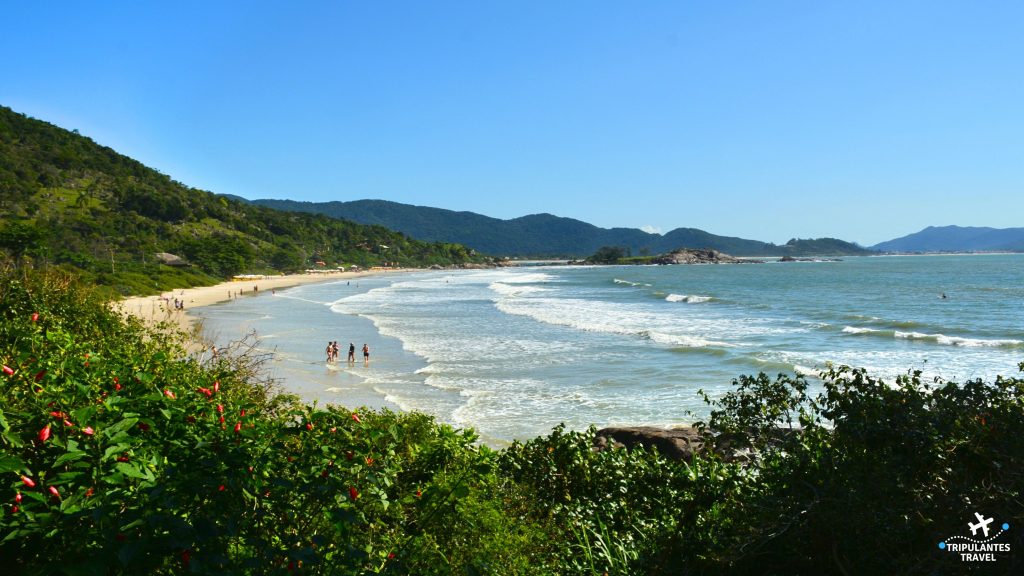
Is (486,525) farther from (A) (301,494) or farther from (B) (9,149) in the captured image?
(B) (9,149)

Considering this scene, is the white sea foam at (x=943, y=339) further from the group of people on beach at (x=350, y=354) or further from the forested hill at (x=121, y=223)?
the forested hill at (x=121, y=223)

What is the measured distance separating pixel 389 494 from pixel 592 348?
22694 millimetres

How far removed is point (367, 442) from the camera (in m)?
3.62

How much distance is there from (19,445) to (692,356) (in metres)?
22.9

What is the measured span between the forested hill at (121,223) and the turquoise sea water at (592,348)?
777 inches

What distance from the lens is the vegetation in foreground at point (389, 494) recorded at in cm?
262

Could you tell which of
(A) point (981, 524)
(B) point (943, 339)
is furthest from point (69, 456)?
(B) point (943, 339)

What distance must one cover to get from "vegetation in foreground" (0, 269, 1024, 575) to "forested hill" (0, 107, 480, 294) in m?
49.4

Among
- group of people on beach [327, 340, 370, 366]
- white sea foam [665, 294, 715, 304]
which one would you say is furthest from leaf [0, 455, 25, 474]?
white sea foam [665, 294, 715, 304]

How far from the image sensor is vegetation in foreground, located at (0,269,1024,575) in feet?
8.59

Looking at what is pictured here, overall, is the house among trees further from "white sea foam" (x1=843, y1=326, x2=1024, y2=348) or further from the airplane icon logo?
the airplane icon logo

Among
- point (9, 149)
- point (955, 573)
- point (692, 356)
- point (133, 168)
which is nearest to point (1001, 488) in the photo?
point (955, 573)

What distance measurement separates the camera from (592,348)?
85.9 ft

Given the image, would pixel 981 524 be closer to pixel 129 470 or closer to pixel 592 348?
pixel 129 470
